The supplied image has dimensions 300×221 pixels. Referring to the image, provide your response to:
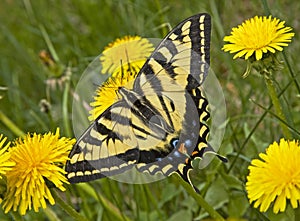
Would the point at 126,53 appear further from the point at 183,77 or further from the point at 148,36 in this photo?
the point at 148,36

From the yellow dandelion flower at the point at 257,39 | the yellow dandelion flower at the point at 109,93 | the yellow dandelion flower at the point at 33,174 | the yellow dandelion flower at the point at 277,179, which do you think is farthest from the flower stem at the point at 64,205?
the yellow dandelion flower at the point at 257,39

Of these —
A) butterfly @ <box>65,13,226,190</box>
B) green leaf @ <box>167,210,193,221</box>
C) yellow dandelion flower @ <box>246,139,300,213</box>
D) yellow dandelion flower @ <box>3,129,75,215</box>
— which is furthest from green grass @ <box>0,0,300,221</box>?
yellow dandelion flower @ <box>3,129,75,215</box>

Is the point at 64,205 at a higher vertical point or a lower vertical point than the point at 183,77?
lower

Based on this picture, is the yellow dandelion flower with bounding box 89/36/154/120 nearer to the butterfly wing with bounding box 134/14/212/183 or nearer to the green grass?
the butterfly wing with bounding box 134/14/212/183

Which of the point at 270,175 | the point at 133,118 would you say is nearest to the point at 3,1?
the point at 133,118

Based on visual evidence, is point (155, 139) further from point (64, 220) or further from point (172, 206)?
point (64, 220)

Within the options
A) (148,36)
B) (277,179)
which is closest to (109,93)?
(277,179)
